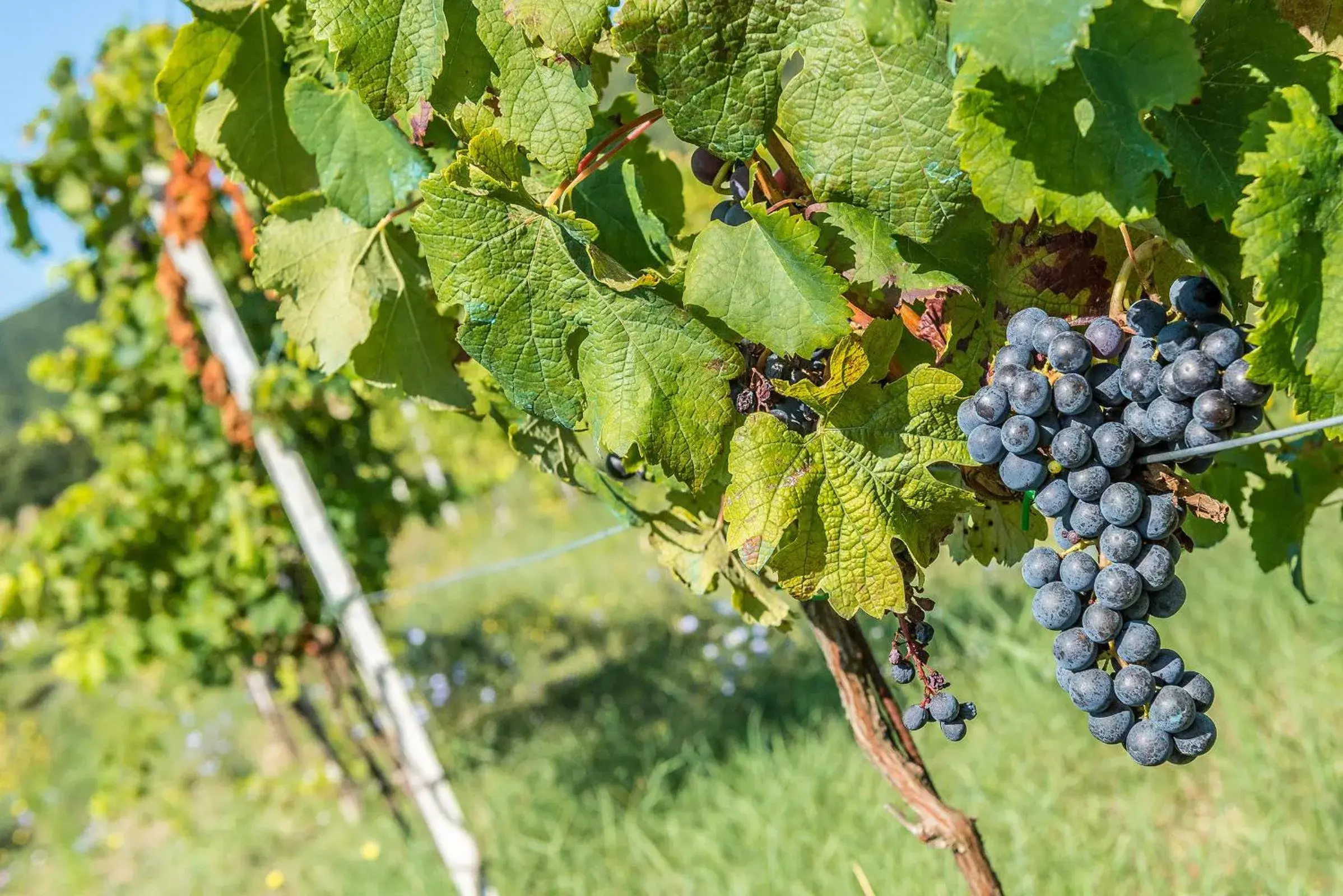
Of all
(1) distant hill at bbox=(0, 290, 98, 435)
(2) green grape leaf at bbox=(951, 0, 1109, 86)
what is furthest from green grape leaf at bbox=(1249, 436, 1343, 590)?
(1) distant hill at bbox=(0, 290, 98, 435)

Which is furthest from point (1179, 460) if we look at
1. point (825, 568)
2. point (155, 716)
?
point (155, 716)

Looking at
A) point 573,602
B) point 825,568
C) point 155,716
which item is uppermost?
point 825,568

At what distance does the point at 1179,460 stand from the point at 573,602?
657cm

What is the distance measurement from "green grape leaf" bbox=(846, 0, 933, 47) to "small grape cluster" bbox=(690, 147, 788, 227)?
251 mm

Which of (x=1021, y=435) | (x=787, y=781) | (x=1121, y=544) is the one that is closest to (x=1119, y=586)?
(x=1121, y=544)

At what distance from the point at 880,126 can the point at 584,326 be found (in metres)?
0.29

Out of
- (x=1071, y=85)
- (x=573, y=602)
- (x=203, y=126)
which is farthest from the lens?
(x=573, y=602)

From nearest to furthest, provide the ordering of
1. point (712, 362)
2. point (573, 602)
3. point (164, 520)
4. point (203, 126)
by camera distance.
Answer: point (712, 362)
point (203, 126)
point (164, 520)
point (573, 602)

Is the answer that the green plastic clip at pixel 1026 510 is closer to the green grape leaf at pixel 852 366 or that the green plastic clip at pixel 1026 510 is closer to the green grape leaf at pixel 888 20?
the green grape leaf at pixel 852 366

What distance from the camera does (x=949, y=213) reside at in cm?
80

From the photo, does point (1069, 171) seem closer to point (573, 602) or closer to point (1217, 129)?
point (1217, 129)

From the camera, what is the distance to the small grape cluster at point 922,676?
958 mm

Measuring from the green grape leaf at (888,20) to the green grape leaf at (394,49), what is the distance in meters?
0.38

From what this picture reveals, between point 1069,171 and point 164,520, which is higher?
point 1069,171
